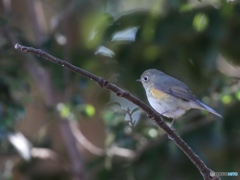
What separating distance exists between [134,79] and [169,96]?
5.57ft

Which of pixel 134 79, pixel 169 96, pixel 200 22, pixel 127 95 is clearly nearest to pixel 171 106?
pixel 169 96

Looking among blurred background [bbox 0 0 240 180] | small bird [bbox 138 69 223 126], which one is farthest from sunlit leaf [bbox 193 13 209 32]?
small bird [bbox 138 69 223 126]

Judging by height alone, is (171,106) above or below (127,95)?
above

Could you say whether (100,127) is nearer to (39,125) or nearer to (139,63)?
(39,125)

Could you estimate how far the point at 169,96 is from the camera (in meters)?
2.51

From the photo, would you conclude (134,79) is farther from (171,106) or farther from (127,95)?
(127,95)

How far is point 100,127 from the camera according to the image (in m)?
5.84

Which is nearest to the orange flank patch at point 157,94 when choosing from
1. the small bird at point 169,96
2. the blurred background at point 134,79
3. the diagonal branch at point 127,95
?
the small bird at point 169,96

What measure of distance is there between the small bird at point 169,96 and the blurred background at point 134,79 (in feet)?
4.49

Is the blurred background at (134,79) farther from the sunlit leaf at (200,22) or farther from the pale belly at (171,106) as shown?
the pale belly at (171,106)

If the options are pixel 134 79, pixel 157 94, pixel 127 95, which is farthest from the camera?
pixel 134 79

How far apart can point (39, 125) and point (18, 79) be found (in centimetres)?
147

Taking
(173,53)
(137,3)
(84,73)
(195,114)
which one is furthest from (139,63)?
(84,73)

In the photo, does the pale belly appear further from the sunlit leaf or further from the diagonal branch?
the sunlit leaf
